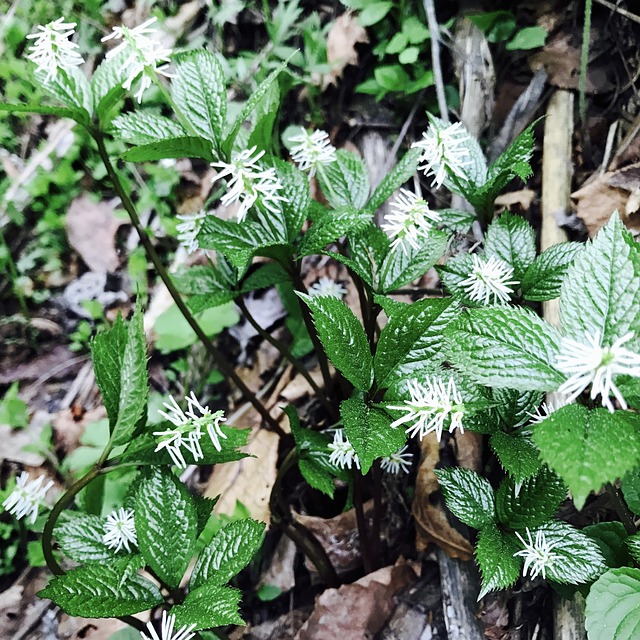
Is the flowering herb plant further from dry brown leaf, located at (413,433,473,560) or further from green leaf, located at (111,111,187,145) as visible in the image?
dry brown leaf, located at (413,433,473,560)

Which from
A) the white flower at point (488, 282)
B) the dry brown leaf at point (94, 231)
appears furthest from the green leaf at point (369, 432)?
the dry brown leaf at point (94, 231)

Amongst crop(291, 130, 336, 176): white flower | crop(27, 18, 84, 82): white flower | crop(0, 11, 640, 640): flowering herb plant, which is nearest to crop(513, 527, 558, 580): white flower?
crop(0, 11, 640, 640): flowering herb plant

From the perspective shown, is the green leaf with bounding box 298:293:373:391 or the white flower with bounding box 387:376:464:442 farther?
the green leaf with bounding box 298:293:373:391

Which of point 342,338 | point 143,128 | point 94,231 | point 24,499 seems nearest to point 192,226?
point 143,128

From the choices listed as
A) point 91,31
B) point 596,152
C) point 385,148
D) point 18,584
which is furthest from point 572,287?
point 91,31

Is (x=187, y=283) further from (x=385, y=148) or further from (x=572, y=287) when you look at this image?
Answer: (x=385, y=148)

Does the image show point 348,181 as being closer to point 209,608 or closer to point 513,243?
point 513,243
